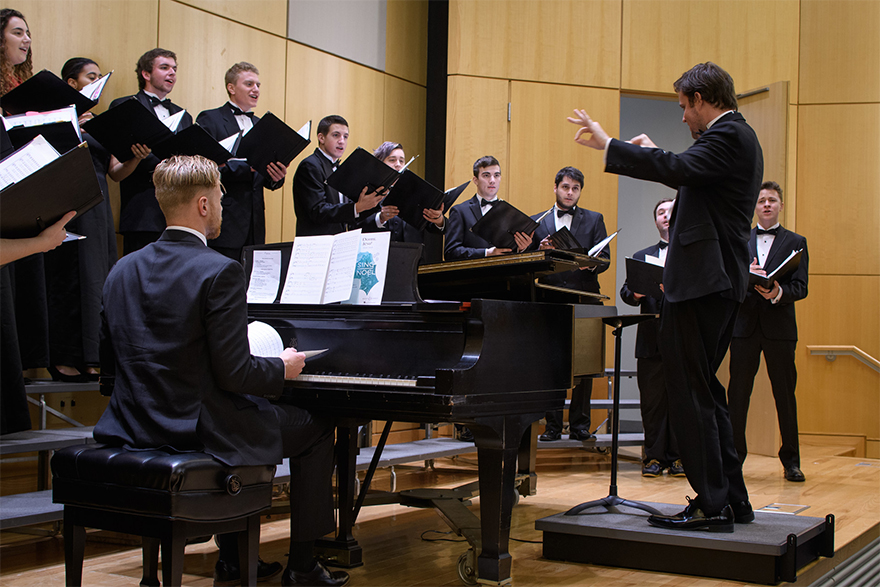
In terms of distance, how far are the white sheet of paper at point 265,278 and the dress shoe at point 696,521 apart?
5.23 feet

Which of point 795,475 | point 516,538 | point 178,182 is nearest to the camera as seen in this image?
point 178,182

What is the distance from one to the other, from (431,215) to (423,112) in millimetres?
2743

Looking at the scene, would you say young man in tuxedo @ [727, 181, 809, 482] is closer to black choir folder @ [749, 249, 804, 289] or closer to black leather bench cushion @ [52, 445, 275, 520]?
black choir folder @ [749, 249, 804, 289]

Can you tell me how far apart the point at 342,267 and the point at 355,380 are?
420 mm

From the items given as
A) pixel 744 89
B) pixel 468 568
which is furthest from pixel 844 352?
pixel 468 568

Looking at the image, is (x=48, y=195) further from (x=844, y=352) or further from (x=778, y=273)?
(x=844, y=352)

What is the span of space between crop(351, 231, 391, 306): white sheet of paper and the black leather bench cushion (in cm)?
73

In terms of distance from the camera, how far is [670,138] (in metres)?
8.16

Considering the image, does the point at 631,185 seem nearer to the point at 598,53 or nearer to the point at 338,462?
the point at 598,53

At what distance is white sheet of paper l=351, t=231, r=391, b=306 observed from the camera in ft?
8.74

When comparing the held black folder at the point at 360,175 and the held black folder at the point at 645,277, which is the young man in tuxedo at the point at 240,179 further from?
the held black folder at the point at 645,277

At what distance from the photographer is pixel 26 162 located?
77.0 inches

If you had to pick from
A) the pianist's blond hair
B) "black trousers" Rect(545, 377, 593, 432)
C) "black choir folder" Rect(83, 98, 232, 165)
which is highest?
"black choir folder" Rect(83, 98, 232, 165)

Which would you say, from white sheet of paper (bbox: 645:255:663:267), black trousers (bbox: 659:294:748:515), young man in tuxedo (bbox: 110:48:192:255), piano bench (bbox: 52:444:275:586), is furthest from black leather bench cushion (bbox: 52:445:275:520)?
white sheet of paper (bbox: 645:255:663:267)
